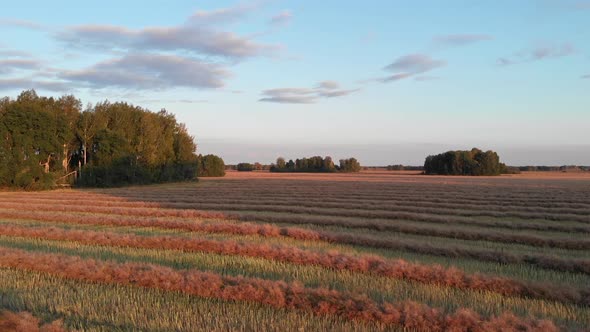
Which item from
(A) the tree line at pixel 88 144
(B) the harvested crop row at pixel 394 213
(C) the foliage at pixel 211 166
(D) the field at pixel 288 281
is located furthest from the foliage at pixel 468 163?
(D) the field at pixel 288 281

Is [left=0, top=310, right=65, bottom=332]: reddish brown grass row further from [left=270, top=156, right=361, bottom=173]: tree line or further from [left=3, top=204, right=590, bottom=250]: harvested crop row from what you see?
[left=270, top=156, right=361, bottom=173]: tree line

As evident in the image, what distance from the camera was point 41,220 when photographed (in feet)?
66.3

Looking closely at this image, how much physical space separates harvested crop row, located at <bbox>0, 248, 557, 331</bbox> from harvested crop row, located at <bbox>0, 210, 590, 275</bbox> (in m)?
5.41

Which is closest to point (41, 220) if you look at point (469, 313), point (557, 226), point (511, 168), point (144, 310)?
point (144, 310)

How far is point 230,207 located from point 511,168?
116160mm

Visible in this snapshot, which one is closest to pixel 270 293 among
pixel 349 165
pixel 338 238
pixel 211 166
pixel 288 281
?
pixel 288 281

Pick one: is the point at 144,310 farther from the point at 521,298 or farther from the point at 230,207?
the point at 230,207

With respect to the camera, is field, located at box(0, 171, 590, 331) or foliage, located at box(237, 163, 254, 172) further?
foliage, located at box(237, 163, 254, 172)

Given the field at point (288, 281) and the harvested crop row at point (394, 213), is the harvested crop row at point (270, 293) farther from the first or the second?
the harvested crop row at point (394, 213)

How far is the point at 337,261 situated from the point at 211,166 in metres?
91.8

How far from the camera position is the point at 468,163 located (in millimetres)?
111312

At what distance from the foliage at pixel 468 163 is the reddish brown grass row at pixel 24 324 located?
4454 inches

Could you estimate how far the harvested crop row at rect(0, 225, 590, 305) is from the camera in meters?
8.50

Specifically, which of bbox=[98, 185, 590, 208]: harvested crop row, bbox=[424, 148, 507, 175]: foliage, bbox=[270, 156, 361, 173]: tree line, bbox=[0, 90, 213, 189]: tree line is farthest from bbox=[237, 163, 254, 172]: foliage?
bbox=[98, 185, 590, 208]: harvested crop row
